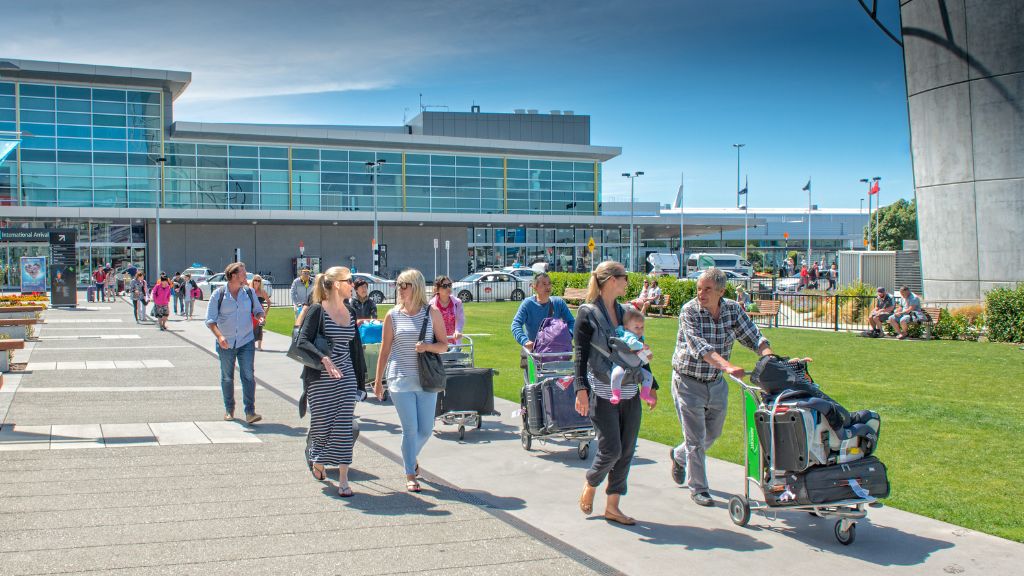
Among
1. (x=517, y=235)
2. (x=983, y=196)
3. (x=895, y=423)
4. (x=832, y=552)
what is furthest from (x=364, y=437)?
(x=517, y=235)

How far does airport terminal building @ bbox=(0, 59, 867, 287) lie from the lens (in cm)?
5334

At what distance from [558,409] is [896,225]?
334 ft

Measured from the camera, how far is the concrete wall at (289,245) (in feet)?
193

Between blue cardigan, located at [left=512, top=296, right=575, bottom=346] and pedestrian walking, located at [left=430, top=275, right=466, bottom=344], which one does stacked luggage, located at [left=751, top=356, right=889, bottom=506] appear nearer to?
blue cardigan, located at [left=512, top=296, right=575, bottom=346]

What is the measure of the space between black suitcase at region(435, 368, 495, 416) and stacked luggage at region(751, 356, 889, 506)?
4.08 meters

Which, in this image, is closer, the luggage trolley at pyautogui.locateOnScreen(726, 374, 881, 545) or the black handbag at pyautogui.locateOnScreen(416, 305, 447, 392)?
the luggage trolley at pyautogui.locateOnScreen(726, 374, 881, 545)

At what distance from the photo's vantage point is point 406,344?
22.8ft

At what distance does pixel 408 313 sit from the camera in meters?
6.95

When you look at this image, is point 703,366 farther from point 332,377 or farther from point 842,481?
point 332,377

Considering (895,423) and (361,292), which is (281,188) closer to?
(361,292)

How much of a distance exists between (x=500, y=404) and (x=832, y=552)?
634 centimetres

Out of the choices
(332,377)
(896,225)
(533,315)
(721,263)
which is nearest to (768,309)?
(533,315)

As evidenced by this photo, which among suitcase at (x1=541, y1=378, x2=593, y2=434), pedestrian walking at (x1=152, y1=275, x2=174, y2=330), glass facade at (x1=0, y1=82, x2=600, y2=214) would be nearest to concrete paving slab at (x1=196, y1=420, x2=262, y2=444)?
suitcase at (x1=541, y1=378, x2=593, y2=434)

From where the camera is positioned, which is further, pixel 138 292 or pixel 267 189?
pixel 267 189
